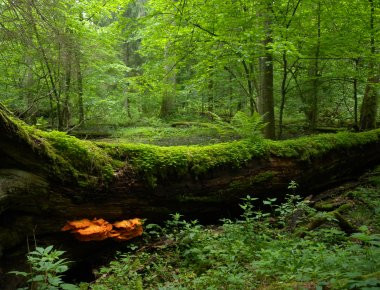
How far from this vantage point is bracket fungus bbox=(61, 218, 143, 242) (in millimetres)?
4270

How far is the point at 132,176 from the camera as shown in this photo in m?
4.92

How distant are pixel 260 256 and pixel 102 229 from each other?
2235 millimetres

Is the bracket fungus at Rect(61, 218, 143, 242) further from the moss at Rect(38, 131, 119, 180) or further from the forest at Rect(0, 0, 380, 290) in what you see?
the moss at Rect(38, 131, 119, 180)

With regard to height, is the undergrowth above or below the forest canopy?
below

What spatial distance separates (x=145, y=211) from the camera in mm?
5125

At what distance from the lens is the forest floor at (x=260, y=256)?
2.67m

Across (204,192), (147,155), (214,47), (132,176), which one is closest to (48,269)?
(132,176)

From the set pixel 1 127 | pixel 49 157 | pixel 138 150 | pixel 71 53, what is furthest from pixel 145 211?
pixel 71 53

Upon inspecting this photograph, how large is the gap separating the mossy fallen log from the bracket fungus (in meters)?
0.15

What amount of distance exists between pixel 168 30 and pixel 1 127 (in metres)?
6.78

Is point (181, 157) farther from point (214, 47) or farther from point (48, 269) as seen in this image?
point (214, 47)

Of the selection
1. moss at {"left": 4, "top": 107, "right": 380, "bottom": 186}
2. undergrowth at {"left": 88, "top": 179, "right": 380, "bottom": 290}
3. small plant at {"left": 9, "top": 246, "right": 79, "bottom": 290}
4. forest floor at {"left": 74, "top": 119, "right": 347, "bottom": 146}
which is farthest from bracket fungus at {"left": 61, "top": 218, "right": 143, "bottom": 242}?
forest floor at {"left": 74, "top": 119, "right": 347, "bottom": 146}

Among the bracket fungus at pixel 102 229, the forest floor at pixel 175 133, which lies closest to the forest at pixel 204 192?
the bracket fungus at pixel 102 229

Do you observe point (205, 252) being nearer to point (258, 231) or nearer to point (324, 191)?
point (258, 231)
